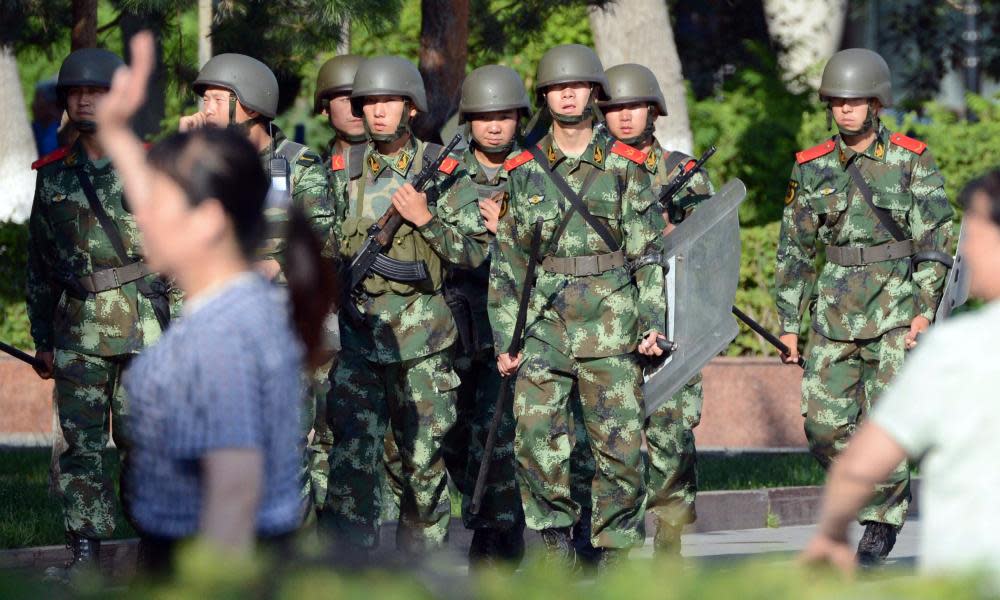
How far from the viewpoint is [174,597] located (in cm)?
264

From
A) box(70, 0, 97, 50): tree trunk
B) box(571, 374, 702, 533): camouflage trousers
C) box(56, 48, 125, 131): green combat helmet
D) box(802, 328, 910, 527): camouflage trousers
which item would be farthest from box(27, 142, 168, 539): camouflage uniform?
box(802, 328, 910, 527): camouflage trousers

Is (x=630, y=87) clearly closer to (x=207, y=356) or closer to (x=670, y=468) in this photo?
(x=670, y=468)

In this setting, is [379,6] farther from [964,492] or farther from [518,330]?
[964,492]

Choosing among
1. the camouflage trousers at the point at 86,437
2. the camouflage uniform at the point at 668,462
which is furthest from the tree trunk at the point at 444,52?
the camouflage trousers at the point at 86,437

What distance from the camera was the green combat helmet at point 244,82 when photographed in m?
8.22

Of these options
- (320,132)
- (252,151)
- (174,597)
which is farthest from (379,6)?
(320,132)

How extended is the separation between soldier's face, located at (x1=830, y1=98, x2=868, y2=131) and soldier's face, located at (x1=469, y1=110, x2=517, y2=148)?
158 cm

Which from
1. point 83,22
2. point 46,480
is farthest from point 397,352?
point 46,480

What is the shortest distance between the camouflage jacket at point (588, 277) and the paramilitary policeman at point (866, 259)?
1130 millimetres

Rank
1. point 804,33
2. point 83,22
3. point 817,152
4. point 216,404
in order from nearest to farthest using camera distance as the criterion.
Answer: point 216,404, point 817,152, point 83,22, point 804,33

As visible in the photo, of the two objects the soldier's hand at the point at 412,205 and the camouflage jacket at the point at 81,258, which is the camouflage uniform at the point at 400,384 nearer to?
the soldier's hand at the point at 412,205

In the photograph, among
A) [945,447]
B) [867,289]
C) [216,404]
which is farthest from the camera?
[867,289]

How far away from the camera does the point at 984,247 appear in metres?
3.75

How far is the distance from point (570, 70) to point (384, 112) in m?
0.89
